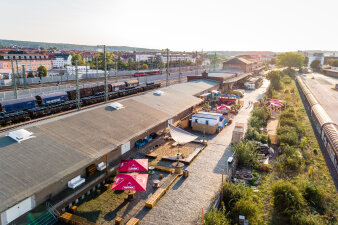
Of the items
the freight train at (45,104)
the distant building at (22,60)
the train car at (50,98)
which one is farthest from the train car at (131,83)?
the distant building at (22,60)

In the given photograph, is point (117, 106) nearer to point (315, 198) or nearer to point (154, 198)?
point (154, 198)

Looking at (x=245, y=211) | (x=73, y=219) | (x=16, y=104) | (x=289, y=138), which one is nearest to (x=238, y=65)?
(x=289, y=138)

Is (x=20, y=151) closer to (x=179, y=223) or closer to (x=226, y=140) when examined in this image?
(x=179, y=223)

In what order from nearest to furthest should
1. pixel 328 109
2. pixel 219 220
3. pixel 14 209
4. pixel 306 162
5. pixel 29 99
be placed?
pixel 14 209 < pixel 219 220 < pixel 306 162 < pixel 29 99 < pixel 328 109

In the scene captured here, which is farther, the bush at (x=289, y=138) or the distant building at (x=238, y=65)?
the distant building at (x=238, y=65)

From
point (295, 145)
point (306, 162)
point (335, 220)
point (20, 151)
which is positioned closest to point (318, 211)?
point (335, 220)

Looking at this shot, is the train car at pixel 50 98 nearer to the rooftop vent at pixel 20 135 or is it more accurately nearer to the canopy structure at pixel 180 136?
the rooftop vent at pixel 20 135

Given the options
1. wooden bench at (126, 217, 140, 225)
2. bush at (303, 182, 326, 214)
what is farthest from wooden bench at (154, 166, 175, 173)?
bush at (303, 182, 326, 214)
